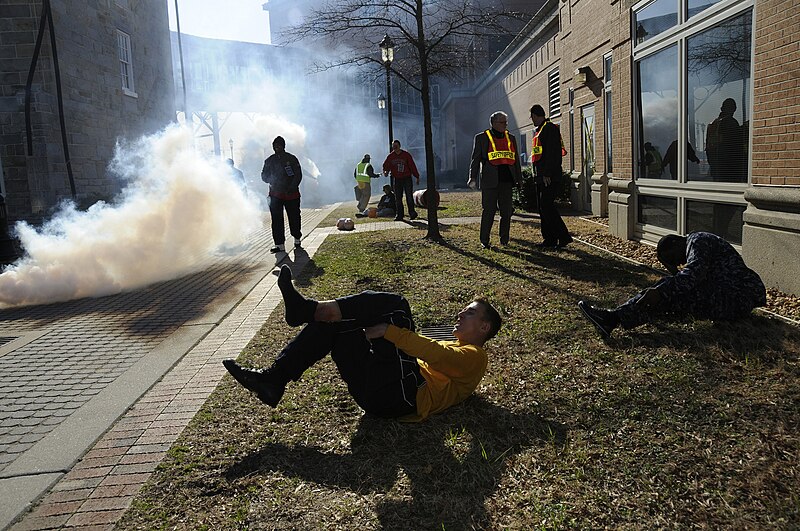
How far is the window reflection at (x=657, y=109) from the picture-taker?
335 inches

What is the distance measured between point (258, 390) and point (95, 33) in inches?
721

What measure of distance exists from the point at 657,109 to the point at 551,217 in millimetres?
2034

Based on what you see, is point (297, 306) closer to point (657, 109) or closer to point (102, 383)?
point (102, 383)

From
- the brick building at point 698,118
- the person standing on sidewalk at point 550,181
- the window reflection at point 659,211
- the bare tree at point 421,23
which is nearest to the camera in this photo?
the brick building at point 698,118

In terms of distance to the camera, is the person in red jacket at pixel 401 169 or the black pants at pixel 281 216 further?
the person in red jacket at pixel 401 169

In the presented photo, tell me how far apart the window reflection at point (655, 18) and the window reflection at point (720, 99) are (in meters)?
0.65

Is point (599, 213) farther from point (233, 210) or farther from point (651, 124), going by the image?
point (233, 210)

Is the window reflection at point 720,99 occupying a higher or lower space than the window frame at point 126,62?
lower

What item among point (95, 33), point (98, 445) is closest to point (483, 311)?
point (98, 445)

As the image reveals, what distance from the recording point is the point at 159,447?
3.61m

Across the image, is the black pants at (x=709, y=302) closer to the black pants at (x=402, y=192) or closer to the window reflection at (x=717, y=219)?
the window reflection at (x=717, y=219)

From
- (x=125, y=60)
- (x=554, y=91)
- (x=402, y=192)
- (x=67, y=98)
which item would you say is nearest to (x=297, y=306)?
(x=402, y=192)

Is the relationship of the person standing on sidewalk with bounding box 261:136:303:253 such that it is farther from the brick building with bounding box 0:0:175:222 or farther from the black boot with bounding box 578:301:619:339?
the black boot with bounding box 578:301:619:339

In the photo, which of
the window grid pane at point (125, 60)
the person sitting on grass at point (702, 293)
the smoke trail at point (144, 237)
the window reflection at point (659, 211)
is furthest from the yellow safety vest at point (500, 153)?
the window grid pane at point (125, 60)
